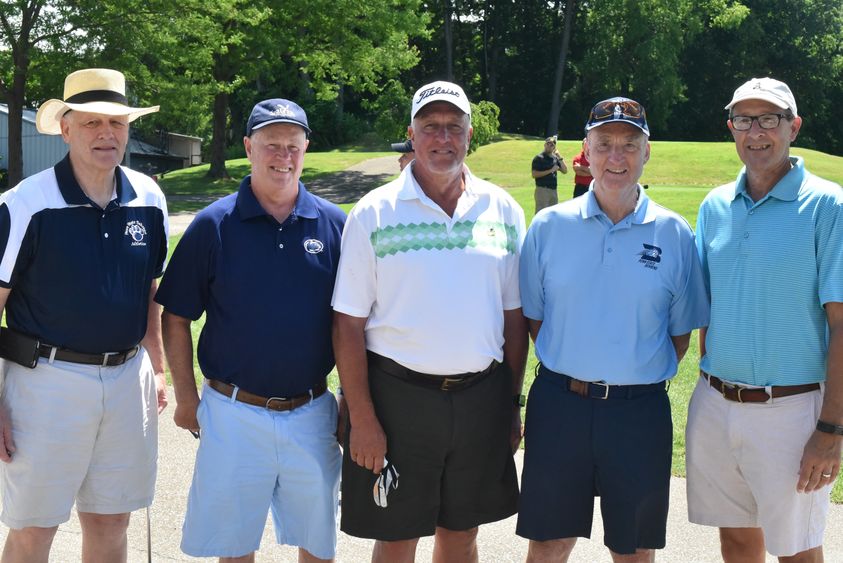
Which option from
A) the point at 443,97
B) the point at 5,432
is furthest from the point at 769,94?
the point at 5,432

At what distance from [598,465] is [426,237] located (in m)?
1.22

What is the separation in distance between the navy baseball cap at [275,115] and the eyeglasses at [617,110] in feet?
4.18

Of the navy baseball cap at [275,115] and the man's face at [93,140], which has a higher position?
the navy baseball cap at [275,115]

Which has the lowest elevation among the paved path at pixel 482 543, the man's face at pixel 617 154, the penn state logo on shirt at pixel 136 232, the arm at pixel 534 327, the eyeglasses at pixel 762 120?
the paved path at pixel 482 543

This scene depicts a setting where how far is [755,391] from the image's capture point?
3750 mm

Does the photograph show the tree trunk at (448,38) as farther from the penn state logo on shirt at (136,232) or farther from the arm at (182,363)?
the arm at (182,363)

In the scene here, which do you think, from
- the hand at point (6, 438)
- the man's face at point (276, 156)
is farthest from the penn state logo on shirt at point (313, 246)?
the hand at point (6, 438)

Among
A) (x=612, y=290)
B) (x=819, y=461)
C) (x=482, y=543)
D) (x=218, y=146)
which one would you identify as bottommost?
(x=218, y=146)

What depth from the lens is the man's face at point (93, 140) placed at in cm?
386

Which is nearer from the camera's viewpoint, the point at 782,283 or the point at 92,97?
the point at 782,283

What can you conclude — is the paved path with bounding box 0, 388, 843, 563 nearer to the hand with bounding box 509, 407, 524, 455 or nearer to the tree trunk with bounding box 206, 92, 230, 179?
the hand with bounding box 509, 407, 524, 455

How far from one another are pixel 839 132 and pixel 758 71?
6.25 meters

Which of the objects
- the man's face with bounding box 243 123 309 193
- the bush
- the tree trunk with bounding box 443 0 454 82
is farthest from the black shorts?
the tree trunk with bounding box 443 0 454 82

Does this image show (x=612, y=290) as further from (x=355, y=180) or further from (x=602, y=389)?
(x=355, y=180)
